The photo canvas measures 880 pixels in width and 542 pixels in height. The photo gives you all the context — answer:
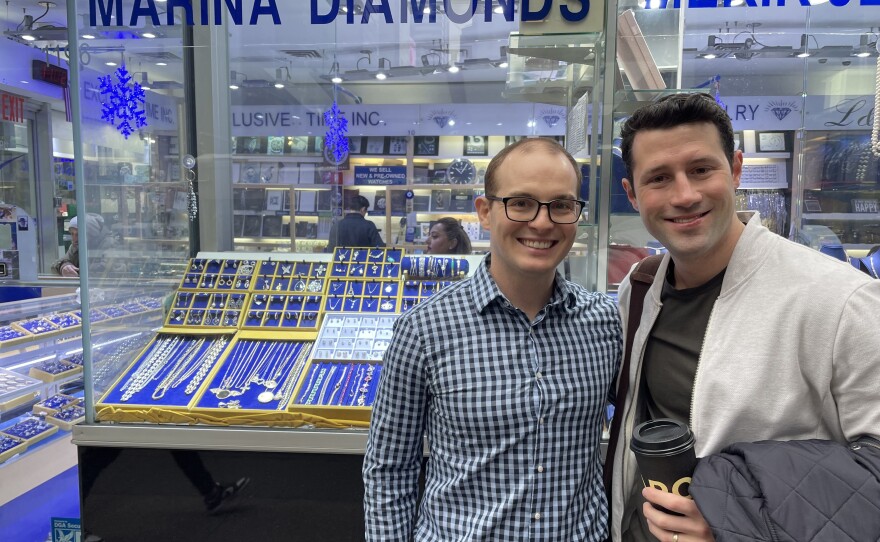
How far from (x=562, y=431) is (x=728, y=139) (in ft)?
2.28

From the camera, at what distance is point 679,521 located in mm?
957

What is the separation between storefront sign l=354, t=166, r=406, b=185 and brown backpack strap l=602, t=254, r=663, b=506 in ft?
20.4

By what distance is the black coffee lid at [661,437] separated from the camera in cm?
93

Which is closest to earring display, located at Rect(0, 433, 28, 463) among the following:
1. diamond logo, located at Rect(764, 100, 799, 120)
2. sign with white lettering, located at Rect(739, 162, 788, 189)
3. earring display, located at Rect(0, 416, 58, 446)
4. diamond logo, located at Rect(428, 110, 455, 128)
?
earring display, located at Rect(0, 416, 58, 446)

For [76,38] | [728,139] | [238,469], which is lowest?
[238,469]

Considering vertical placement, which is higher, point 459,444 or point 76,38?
point 76,38

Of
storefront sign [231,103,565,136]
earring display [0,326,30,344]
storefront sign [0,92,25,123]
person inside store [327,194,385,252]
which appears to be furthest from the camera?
storefront sign [231,103,565,136]

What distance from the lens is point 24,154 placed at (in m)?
8.35

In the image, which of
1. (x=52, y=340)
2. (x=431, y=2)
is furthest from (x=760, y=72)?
(x=52, y=340)

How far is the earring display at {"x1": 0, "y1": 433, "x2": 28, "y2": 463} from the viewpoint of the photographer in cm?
234

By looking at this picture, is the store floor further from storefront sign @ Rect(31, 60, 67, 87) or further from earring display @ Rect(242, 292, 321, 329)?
storefront sign @ Rect(31, 60, 67, 87)

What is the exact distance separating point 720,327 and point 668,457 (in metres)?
0.31

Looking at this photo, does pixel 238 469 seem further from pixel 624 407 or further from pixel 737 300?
pixel 737 300

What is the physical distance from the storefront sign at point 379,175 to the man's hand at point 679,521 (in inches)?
261
